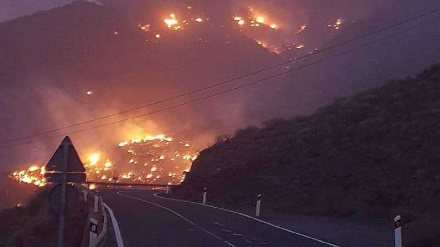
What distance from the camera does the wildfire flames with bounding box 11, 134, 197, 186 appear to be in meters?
76.2

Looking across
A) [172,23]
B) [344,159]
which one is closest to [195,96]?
[172,23]

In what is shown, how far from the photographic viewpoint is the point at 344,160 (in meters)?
30.7

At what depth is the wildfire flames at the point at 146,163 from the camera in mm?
76250

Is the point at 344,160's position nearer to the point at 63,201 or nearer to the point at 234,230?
the point at 234,230

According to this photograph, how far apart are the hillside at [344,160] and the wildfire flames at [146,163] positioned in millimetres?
31421

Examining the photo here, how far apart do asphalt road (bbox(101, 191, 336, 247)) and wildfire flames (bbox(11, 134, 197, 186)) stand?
1742 inches

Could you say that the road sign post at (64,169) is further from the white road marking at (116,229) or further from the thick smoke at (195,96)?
the thick smoke at (195,96)

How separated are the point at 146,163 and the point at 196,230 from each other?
6232 cm

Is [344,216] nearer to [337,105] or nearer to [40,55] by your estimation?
[337,105]

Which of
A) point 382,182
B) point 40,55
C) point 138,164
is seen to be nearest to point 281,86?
point 138,164

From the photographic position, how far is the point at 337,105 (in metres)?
42.7

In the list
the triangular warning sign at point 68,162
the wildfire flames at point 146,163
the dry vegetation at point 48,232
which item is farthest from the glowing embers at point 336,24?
the triangular warning sign at point 68,162

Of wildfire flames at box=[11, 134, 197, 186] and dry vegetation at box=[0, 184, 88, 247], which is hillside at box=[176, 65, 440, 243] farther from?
wildfire flames at box=[11, 134, 197, 186]

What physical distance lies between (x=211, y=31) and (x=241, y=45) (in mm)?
9820
